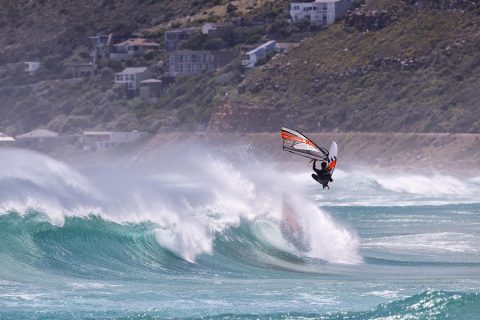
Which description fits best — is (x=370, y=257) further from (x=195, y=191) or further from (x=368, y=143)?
(x=368, y=143)

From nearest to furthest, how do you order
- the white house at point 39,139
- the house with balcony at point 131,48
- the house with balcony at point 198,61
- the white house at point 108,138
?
the white house at point 108,138
the white house at point 39,139
the house with balcony at point 198,61
the house with balcony at point 131,48

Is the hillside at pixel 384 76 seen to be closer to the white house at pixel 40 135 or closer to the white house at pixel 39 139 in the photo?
the white house at pixel 39 139

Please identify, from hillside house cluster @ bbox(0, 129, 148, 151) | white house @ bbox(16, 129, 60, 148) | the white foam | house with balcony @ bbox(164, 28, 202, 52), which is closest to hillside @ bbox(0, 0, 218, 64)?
house with balcony @ bbox(164, 28, 202, 52)

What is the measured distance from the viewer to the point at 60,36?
459 feet

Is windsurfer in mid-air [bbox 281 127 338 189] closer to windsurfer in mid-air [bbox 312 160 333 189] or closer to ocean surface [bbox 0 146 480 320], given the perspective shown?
windsurfer in mid-air [bbox 312 160 333 189]

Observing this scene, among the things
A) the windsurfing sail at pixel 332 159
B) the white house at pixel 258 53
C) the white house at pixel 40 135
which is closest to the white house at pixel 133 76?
the white house at pixel 40 135

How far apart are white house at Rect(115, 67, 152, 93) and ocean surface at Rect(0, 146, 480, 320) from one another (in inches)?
2956

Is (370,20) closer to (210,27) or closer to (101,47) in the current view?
(210,27)

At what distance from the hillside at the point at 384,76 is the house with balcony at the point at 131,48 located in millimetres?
18385

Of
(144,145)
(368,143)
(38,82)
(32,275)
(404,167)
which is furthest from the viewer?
(38,82)

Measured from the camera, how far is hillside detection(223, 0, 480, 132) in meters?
91.6

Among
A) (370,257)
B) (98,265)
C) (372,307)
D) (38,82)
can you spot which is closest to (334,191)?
(370,257)

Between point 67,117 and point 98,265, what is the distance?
291 feet

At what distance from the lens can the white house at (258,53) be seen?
362 ft
